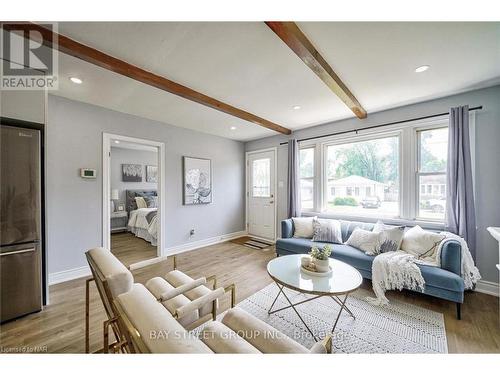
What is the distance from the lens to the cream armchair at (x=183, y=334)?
Result: 2.23ft

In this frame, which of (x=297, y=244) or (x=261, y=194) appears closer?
(x=297, y=244)

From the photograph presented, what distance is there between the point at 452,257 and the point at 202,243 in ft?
12.5

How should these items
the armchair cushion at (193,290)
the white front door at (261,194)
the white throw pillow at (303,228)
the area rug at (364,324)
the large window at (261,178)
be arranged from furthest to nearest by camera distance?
the large window at (261,178), the white front door at (261,194), the white throw pillow at (303,228), the area rug at (364,324), the armchair cushion at (193,290)

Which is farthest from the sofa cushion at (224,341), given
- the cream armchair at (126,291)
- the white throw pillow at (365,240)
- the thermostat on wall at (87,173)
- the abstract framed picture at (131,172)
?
the abstract framed picture at (131,172)

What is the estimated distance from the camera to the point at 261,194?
4.96 meters

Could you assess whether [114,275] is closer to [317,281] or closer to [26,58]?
[317,281]

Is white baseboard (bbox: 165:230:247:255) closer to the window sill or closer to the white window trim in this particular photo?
the window sill

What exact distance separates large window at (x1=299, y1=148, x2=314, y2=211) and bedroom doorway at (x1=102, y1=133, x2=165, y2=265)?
273cm

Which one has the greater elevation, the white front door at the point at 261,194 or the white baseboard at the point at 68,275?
the white front door at the point at 261,194

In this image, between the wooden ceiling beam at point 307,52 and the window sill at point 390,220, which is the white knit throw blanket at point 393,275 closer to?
the window sill at point 390,220

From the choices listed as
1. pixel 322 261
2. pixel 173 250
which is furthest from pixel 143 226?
pixel 322 261

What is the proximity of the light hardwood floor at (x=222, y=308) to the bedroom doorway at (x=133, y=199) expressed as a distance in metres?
0.65
